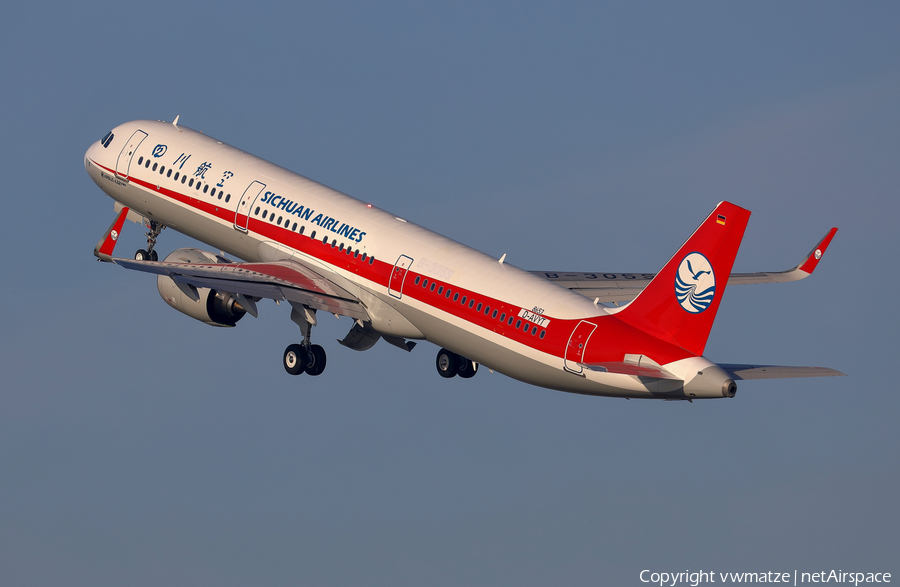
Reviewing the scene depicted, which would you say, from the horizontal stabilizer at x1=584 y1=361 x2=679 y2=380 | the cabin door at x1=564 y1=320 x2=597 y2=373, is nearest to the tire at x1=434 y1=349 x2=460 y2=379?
the cabin door at x1=564 y1=320 x2=597 y2=373

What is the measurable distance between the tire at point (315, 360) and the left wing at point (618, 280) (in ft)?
33.0

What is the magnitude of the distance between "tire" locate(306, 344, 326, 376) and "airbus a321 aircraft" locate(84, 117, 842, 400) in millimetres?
49

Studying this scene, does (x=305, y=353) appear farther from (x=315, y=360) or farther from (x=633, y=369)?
(x=633, y=369)

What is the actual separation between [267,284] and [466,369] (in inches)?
409

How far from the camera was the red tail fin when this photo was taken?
5106 cm

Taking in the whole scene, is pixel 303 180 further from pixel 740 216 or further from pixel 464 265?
pixel 740 216

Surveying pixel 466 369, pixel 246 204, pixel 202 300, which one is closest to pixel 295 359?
pixel 202 300

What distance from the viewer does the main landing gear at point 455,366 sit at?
67.4 meters

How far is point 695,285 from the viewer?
52000mm

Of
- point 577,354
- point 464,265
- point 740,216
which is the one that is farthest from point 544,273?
point 740,216

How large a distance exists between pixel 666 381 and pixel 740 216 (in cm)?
584

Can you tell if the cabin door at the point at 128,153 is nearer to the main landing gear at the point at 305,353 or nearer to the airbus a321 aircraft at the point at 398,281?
the airbus a321 aircraft at the point at 398,281

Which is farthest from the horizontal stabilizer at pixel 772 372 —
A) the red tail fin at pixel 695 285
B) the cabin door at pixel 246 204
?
the cabin door at pixel 246 204

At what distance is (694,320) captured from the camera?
52.1 m
